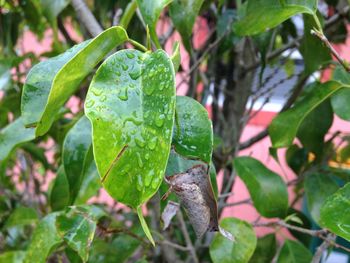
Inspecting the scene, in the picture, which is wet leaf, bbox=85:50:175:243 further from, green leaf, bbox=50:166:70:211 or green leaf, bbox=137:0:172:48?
green leaf, bbox=50:166:70:211

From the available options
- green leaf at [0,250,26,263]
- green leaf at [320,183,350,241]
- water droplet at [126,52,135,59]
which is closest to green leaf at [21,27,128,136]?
water droplet at [126,52,135,59]

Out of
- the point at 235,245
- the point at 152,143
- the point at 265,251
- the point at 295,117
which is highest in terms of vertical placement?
the point at 152,143

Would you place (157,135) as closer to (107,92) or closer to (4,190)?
(107,92)

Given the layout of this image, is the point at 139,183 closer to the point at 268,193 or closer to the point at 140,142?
the point at 140,142

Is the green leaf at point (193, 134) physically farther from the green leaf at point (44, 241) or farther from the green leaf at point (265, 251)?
the green leaf at point (265, 251)

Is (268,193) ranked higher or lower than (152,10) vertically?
lower

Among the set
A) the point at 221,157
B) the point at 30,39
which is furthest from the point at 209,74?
the point at 30,39

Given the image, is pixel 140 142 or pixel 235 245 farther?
pixel 235 245

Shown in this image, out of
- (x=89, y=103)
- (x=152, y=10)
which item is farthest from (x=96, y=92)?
(x=152, y=10)
